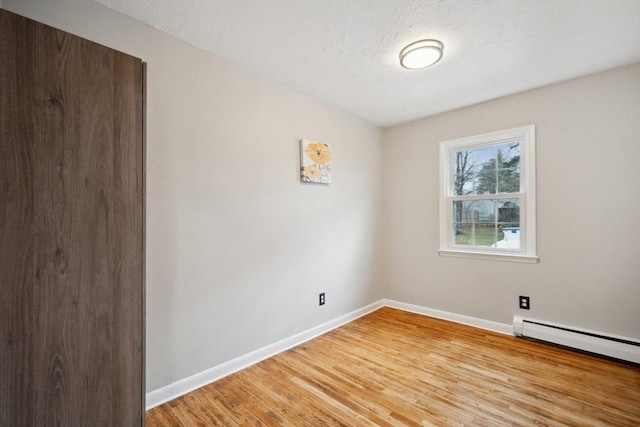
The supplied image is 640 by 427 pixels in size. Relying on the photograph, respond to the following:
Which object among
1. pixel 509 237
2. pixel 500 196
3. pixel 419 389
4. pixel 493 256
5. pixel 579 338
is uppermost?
pixel 500 196

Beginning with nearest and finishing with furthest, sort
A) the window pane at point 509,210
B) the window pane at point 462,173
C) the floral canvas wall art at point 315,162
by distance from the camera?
1. the floral canvas wall art at point 315,162
2. the window pane at point 509,210
3. the window pane at point 462,173

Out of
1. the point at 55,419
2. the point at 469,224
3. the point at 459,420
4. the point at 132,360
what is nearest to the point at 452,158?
the point at 469,224

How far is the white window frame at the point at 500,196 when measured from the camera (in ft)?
8.98

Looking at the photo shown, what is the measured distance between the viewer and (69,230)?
108cm

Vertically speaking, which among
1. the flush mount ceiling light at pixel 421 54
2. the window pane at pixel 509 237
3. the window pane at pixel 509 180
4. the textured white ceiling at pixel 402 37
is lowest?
the window pane at pixel 509 237

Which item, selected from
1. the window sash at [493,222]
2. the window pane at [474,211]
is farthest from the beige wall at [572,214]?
the window pane at [474,211]

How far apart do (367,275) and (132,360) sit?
2.73 meters

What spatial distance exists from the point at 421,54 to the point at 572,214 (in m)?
2.02

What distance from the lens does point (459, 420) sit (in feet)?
5.33

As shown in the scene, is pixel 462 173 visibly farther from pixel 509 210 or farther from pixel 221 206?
pixel 221 206

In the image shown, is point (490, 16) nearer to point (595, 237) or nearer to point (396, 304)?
point (595, 237)

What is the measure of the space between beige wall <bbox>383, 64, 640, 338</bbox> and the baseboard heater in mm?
71

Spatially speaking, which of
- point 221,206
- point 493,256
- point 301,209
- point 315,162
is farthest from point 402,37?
point 493,256

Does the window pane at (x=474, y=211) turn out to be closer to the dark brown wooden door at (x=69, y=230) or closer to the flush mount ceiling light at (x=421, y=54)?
the flush mount ceiling light at (x=421, y=54)
